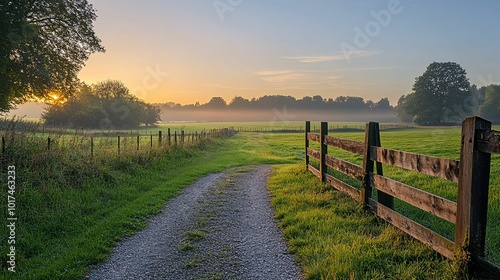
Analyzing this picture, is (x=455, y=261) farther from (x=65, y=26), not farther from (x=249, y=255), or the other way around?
(x=65, y=26)

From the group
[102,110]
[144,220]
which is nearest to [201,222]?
[144,220]

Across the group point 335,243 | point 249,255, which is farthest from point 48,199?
point 335,243

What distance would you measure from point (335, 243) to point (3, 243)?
5.74m

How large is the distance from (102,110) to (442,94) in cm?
8217

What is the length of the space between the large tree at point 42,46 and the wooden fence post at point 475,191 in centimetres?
1721

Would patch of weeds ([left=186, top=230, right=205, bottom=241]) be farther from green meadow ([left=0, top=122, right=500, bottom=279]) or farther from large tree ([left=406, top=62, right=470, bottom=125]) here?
large tree ([left=406, top=62, right=470, bottom=125])

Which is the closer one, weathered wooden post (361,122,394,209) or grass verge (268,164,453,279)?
grass verge (268,164,453,279)

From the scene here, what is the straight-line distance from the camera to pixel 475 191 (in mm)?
3756

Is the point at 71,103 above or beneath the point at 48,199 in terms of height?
above

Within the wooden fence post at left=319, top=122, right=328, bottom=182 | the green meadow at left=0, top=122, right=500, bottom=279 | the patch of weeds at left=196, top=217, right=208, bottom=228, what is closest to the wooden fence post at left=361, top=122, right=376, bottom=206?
the green meadow at left=0, top=122, right=500, bottom=279

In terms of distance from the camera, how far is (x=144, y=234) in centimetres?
642

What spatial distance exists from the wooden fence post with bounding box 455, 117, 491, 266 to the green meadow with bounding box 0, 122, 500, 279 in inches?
19.1

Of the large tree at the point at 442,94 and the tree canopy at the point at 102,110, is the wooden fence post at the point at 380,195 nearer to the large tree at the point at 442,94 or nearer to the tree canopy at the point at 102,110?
the tree canopy at the point at 102,110

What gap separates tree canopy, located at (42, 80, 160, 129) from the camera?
64.8 meters
